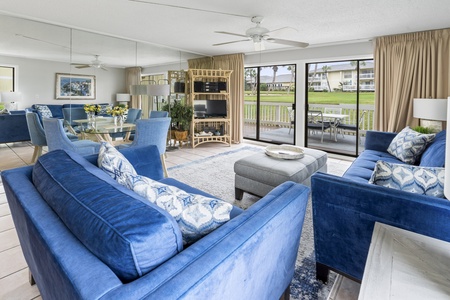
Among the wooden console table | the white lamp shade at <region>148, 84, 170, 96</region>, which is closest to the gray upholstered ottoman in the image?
the wooden console table

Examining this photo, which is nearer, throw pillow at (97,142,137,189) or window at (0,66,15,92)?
throw pillow at (97,142,137,189)

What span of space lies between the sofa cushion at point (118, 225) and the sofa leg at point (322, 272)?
1203mm

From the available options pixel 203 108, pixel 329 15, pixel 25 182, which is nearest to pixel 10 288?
pixel 25 182

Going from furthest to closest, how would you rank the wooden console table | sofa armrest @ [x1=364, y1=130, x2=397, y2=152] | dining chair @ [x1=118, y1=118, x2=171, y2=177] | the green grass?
the green grass → sofa armrest @ [x1=364, y1=130, x2=397, y2=152] → dining chair @ [x1=118, y1=118, x2=171, y2=177] → the wooden console table

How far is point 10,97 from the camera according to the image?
12.3ft

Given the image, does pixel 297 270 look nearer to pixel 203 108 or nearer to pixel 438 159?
pixel 438 159

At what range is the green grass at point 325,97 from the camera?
17.0 feet

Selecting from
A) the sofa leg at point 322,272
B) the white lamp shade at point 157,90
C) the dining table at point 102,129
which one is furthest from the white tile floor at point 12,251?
the white lamp shade at point 157,90

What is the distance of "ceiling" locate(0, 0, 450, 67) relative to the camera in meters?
3.09

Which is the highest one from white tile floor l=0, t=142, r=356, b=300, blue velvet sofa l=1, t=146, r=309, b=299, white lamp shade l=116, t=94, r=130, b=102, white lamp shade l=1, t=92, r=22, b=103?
white lamp shade l=116, t=94, r=130, b=102

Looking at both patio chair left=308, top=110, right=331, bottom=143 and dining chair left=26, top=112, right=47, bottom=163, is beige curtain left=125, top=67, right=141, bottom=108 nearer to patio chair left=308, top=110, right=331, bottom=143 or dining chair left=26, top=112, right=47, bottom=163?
dining chair left=26, top=112, right=47, bottom=163

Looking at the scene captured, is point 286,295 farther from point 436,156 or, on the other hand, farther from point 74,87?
point 74,87

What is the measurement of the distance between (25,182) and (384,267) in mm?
1622

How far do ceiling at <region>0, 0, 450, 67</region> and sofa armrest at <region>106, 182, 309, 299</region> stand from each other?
8.55ft
